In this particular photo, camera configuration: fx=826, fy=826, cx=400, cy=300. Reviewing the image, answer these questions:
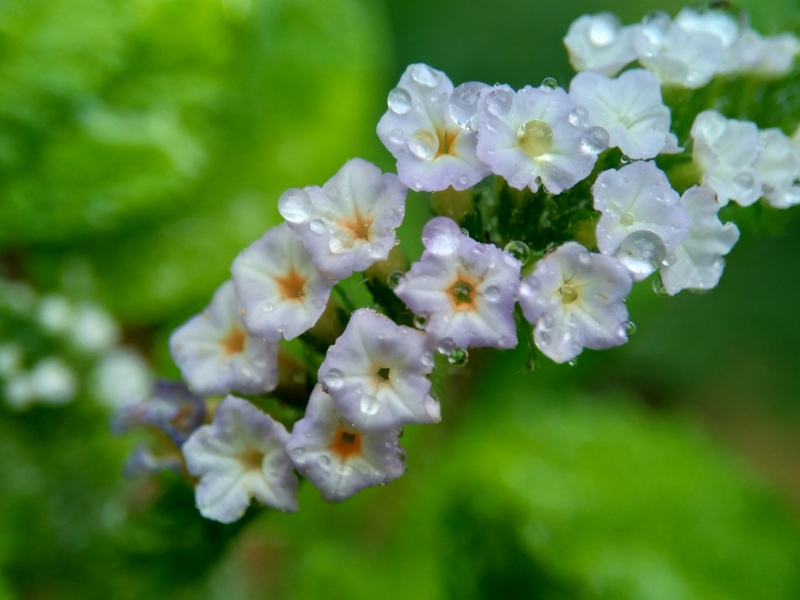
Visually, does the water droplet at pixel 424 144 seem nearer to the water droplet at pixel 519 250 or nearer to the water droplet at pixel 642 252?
the water droplet at pixel 519 250

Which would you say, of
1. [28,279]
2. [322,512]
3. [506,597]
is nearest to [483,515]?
[506,597]

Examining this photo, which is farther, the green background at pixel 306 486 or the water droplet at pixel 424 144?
the green background at pixel 306 486

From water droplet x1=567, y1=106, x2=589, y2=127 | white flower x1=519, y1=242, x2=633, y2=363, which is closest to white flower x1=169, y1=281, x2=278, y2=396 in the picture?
white flower x1=519, y1=242, x2=633, y2=363

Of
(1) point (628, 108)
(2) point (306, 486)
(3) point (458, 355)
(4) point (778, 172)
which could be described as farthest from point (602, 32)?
(2) point (306, 486)

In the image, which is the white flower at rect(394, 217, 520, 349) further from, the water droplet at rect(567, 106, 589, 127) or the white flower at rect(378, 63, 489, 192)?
the water droplet at rect(567, 106, 589, 127)

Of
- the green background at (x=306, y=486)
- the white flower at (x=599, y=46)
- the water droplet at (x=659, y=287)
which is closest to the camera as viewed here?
the water droplet at (x=659, y=287)

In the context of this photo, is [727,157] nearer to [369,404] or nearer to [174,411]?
[369,404]

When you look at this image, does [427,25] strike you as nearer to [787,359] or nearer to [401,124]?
[787,359]

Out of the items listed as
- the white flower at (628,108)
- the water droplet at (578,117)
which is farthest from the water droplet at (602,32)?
the water droplet at (578,117)
